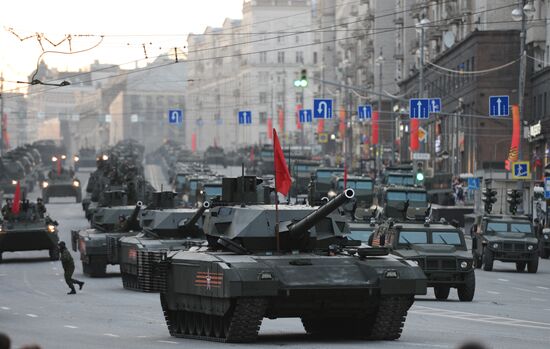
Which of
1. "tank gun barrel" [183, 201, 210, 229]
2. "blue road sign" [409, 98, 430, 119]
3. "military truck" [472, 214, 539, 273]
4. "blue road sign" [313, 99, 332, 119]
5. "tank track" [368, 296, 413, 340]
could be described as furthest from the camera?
"blue road sign" [313, 99, 332, 119]

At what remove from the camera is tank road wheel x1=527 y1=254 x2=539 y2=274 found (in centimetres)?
4338

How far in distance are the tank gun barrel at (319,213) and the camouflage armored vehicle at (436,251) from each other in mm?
8942

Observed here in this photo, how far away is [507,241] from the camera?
4231cm

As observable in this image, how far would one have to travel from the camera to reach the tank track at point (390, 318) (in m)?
20.9

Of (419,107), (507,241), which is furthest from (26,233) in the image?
(419,107)

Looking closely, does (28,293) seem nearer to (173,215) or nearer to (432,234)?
(173,215)

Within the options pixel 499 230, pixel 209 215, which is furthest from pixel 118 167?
pixel 209 215

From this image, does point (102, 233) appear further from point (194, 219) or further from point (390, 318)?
point (390, 318)

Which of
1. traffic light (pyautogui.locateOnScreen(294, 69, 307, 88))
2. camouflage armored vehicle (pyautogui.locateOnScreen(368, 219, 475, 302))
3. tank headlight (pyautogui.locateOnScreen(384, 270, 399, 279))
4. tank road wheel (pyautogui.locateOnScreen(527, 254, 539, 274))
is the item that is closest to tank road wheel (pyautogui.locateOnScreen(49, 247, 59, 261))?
traffic light (pyautogui.locateOnScreen(294, 69, 307, 88))

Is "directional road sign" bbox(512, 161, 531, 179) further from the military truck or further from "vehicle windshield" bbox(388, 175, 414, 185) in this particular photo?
"vehicle windshield" bbox(388, 175, 414, 185)

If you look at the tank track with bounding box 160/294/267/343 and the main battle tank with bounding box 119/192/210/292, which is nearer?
the tank track with bounding box 160/294/267/343

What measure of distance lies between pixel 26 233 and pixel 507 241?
1487 centimetres

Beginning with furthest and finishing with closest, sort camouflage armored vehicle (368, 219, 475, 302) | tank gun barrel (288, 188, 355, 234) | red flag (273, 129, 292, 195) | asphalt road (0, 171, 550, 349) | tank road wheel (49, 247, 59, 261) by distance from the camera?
tank road wheel (49, 247, 59, 261) → camouflage armored vehicle (368, 219, 475, 302) → red flag (273, 129, 292, 195) → asphalt road (0, 171, 550, 349) → tank gun barrel (288, 188, 355, 234)

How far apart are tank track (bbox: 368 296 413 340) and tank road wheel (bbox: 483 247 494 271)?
2236 cm
